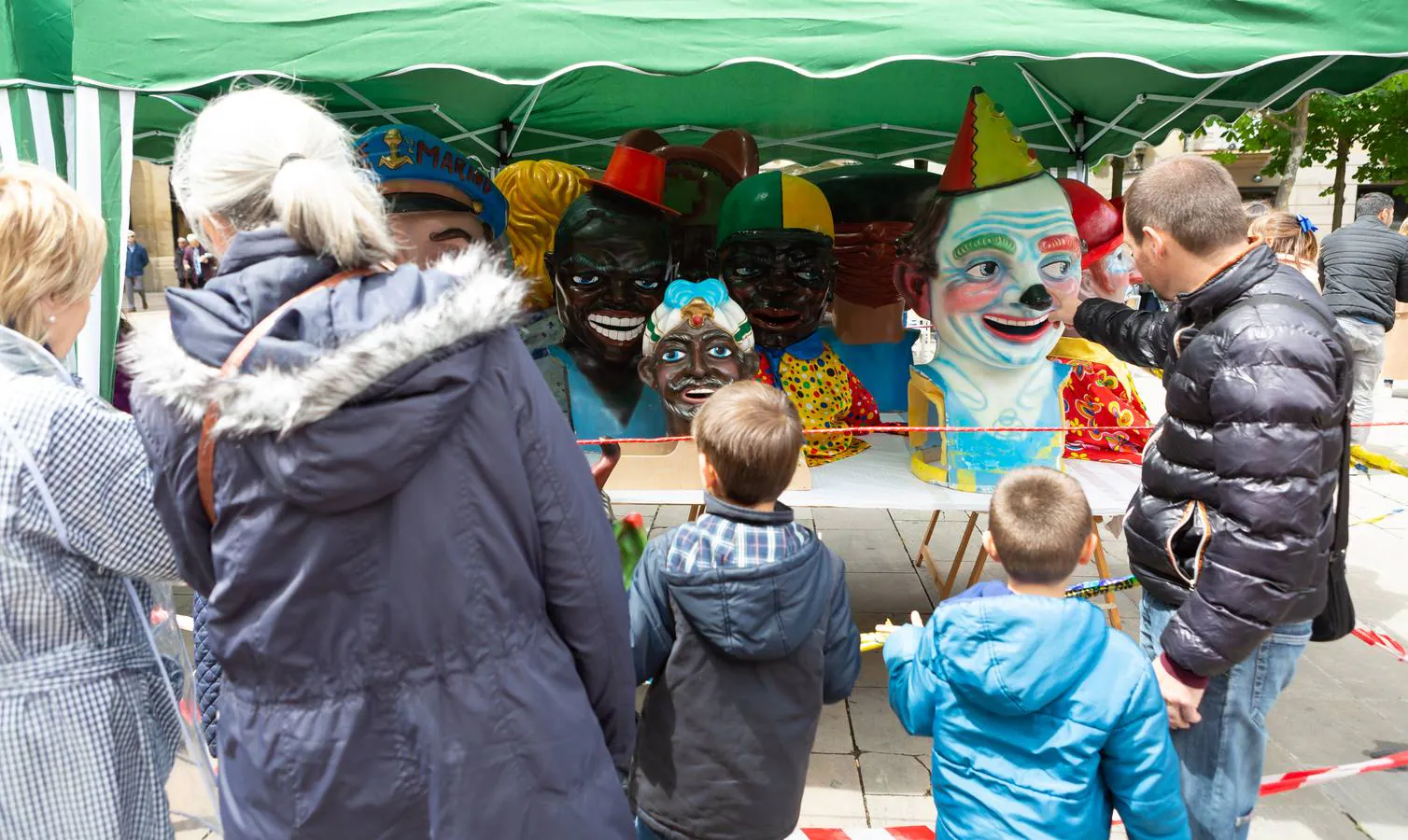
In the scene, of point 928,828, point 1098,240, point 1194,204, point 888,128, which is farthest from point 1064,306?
point 888,128

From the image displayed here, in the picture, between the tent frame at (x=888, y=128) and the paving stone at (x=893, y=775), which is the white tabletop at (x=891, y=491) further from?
the tent frame at (x=888, y=128)

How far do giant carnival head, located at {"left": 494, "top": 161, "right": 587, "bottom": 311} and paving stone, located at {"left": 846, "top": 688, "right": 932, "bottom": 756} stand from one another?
202cm

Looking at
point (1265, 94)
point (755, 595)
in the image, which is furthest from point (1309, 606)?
point (1265, 94)

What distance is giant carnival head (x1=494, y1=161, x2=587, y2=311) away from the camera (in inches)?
154

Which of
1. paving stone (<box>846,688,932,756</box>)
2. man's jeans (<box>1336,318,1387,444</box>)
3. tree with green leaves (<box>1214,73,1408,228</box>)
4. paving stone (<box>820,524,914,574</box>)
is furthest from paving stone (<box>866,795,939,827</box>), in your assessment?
tree with green leaves (<box>1214,73,1408,228</box>)

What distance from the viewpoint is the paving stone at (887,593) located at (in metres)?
4.21

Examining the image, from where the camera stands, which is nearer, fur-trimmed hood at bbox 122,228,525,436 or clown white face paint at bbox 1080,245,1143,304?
fur-trimmed hood at bbox 122,228,525,436

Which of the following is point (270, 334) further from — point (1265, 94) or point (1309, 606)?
point (1265, 94)

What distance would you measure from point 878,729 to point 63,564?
252 centimetres

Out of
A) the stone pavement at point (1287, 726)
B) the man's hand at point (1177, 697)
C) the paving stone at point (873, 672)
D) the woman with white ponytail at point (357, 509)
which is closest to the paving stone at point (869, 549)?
the stone pavement at point (1287, 726)

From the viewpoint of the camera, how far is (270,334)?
1.06 m

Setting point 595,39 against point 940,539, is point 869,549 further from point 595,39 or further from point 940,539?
point 595,39

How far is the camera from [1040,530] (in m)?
1.63

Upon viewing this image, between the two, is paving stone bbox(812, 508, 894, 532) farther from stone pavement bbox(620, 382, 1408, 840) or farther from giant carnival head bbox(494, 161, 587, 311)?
giant carnival head bbox(494, 161, 587, 311)
